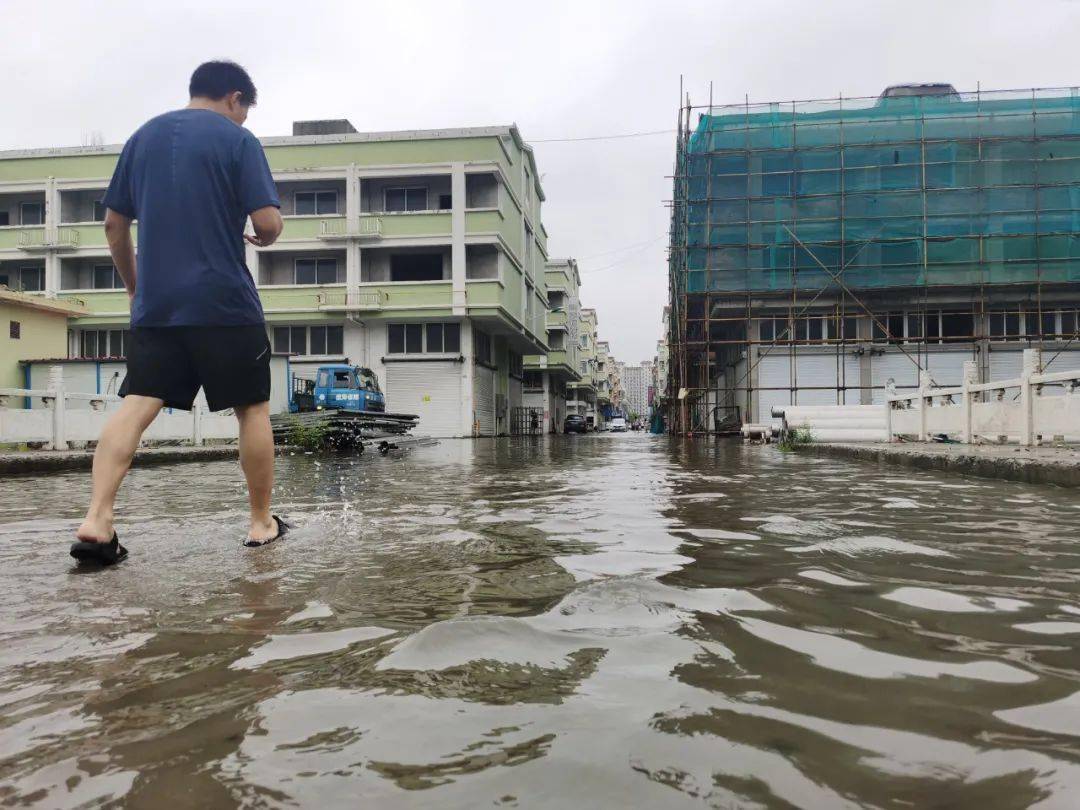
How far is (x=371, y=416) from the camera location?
→ 16.2 metres

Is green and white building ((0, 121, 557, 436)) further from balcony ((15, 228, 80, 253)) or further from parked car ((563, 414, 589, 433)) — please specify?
parked car ((563, 414, 589, 433))

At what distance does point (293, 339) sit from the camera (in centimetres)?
3192

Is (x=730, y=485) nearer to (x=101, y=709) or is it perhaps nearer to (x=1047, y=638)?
(x=1047, y=638)

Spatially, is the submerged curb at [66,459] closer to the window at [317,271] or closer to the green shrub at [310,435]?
the green shrub at [310,435]

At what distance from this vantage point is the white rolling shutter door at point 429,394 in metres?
31.4

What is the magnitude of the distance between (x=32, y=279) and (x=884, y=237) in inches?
1379

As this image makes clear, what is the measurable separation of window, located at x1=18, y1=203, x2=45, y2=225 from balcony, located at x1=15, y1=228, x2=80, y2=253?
1827 mm

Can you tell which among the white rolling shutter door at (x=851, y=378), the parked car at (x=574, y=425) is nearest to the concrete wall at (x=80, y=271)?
the white rolling shutter door at (x=851, y=378)

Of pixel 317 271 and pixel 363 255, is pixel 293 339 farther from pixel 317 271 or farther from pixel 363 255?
pixel 363 255

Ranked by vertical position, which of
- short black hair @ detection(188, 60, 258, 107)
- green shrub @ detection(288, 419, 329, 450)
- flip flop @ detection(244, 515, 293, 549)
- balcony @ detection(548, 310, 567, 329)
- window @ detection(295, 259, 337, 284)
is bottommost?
flip flop @ detection(244, 515, 293, 549)

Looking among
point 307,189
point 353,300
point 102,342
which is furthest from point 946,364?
point 102,342

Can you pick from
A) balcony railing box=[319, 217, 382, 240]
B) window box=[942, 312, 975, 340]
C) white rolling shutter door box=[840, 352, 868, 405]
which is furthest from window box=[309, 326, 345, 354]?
window box=[942, 312, 975, 340]

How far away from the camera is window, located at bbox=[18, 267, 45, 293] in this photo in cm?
3322

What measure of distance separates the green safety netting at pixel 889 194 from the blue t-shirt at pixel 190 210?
1047 inches
